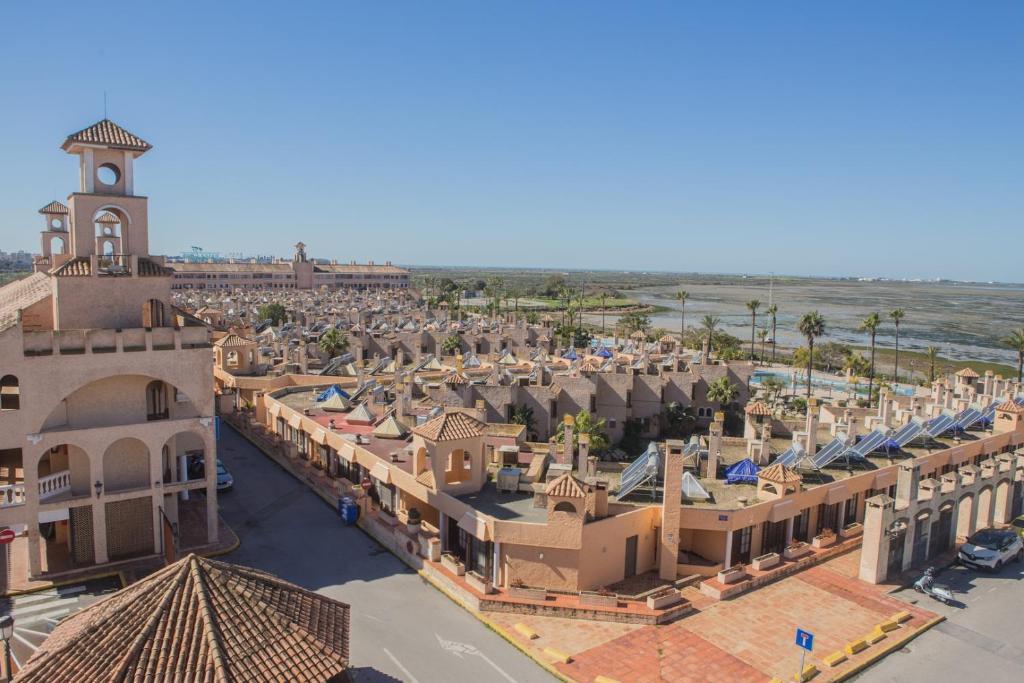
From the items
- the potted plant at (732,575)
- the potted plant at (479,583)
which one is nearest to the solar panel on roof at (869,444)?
the potted plant at (732,575)

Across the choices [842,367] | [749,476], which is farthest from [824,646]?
[842,367]

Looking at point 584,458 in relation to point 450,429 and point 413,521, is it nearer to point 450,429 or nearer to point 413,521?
point 450,429

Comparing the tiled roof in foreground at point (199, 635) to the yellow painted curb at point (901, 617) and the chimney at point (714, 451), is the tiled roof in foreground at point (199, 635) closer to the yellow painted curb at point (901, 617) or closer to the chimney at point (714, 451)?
the yellow painted curb at point (901, 617)

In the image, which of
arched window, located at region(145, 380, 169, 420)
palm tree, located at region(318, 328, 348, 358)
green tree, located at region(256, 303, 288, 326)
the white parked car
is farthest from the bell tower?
green tree, located at region(256, 303, 288, 326)

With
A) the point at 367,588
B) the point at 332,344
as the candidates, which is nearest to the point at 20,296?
the point at 367,588

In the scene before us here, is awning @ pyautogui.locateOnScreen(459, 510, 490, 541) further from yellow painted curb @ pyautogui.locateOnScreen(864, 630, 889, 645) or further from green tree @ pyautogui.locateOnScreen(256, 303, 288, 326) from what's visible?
green tree @ pyautogui.locateOnScreen(256, 303, 288, 326)

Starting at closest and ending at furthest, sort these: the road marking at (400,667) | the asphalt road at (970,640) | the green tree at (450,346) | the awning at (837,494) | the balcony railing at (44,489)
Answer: the road marking at (400,667) → the asphalt road at (970,640) → the balcony railing at (44,489) → the awning at (837,494) → the green tree at (450,346)
